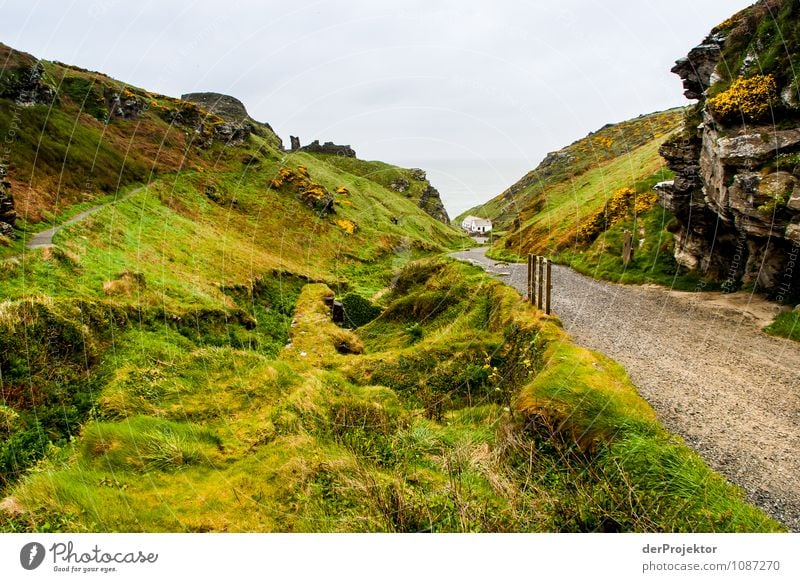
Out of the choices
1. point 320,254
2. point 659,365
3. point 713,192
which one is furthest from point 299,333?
point 320,254

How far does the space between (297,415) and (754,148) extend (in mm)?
20746

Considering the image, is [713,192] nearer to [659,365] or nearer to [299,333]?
[659,365]

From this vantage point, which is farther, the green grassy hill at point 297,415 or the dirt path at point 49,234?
the dirt path at point 49,234

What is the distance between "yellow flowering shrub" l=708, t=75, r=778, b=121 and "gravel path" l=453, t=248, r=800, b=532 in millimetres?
8287

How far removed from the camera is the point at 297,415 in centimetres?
865

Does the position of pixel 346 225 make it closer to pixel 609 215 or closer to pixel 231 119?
pixel 609 215

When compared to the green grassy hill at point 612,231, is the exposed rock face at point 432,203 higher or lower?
higher

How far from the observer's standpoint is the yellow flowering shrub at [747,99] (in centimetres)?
1619

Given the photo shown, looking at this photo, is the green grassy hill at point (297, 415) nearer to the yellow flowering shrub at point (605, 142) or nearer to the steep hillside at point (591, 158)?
the steep hillside at point (591, 158)

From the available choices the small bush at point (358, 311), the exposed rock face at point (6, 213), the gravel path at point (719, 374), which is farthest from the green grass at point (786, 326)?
the exposed rock face at point (6, 213)

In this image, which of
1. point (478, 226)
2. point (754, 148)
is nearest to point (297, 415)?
point (754, 148)

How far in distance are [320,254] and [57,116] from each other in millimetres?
30860

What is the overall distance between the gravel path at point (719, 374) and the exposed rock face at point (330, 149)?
6431 inches

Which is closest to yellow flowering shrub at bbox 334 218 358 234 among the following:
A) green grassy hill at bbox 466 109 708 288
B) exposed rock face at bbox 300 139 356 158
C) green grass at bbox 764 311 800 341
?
green grassy hill at bbox 466 109 708 288
